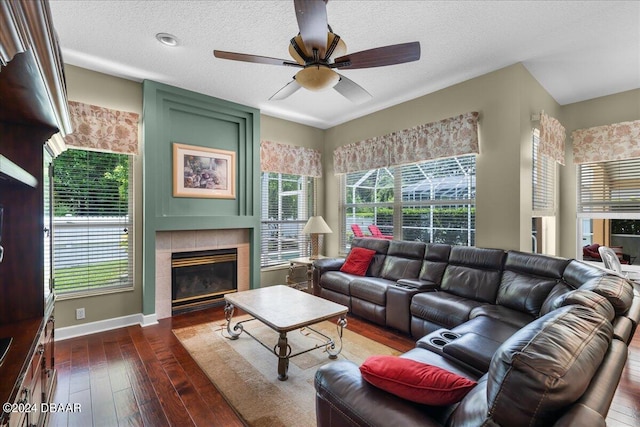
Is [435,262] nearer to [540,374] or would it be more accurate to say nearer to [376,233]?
[376,233]

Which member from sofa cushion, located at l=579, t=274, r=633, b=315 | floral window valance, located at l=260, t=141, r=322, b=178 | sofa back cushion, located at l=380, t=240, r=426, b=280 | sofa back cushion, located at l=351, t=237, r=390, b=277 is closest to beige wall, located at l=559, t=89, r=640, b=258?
sofa back cushion, located at l=380, t=240, r=426, b=280

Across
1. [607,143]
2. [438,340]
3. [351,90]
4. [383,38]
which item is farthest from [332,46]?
[607,143]

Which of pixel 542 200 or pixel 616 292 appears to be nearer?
pixel 616 292

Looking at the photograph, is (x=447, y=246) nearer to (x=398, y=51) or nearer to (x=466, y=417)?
(x=398, y=51)

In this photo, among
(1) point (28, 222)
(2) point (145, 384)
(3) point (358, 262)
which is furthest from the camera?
(3) point (358, 262)

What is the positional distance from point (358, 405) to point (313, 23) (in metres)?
1.99

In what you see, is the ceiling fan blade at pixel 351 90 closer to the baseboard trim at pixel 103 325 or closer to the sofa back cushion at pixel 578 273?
the sofa back cushion at pixel 578 273

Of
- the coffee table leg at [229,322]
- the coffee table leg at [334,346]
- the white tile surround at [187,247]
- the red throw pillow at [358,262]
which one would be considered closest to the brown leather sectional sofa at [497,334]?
the red throw pillow at [358,262]

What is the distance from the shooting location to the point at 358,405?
1223 millimetres

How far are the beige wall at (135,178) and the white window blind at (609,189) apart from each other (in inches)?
241

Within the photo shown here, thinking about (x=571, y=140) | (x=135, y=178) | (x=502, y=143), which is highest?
(x=571, y=140)

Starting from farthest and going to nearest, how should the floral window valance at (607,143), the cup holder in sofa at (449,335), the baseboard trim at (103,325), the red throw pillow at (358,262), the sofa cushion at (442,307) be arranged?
1. the red throw pillow at (358,262)
2. the floral window valance at (607,143)
3. the baseboard trim at (103,325)
4. the sofa cushion at (442,307)
5. the cup holder in sofa at (449,335)

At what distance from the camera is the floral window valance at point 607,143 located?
12.5 ft

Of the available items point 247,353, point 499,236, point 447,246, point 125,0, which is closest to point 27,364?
point 247,353
